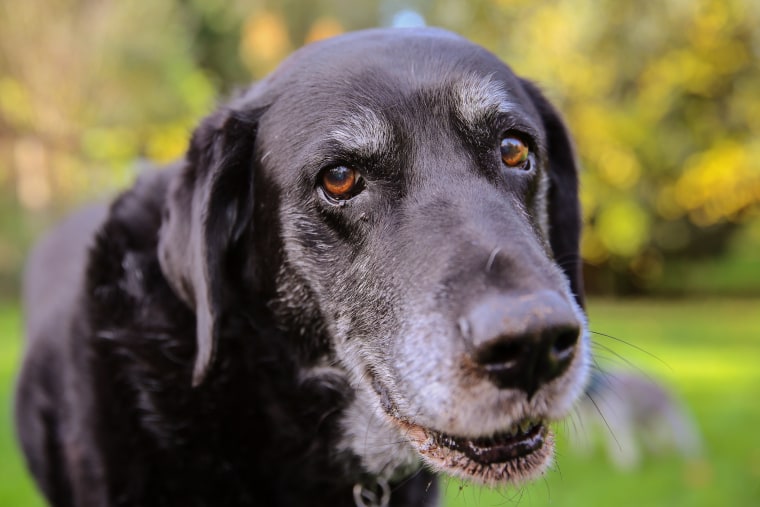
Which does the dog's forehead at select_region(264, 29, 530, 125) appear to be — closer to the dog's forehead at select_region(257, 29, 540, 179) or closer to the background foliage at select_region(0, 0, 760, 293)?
the dog's forehead at select_region(257, 29, 540, 179)

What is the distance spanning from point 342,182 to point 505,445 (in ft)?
3.24

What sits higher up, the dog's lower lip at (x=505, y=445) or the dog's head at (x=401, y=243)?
the dog's head at (x=401, y=243)

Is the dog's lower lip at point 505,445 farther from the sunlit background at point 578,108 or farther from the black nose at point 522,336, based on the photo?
the sunlit background at point 578,108

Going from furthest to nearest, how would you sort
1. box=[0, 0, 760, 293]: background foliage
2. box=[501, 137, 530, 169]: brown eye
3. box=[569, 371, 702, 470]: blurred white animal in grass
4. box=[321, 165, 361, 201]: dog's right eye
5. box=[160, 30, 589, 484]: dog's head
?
box=[0, 0, 760, 293]: background foliage, box=[569, 371, 702, 470]: blurred white animal in grass, box=[501, 137, 530, 169]: brown eye, box=[321, 165, 361, 201]: dog's right eye, box=[160, 30, 589, 484]: dog's head

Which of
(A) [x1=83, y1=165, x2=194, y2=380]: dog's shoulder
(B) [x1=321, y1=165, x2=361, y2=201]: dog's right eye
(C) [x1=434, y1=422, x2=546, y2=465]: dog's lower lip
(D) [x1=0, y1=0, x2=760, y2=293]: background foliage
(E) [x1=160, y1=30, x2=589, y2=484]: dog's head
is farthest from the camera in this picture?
(D) [x1=0, y1=0, x2=760, y2=293]: background foliage

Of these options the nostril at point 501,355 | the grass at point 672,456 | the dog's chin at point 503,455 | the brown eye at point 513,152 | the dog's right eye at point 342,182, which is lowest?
the grass at point 672,456

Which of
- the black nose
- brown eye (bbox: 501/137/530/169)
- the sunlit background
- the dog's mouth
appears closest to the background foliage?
the sunlit background

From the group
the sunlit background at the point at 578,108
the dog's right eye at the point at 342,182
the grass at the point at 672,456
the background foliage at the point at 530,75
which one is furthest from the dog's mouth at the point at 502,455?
the background foliage at the point at 530,75

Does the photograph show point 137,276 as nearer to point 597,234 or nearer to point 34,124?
point 34,124

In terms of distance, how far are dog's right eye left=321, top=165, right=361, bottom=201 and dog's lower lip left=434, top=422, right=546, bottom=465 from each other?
34.2 inches

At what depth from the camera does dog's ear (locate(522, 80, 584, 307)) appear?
317 cm

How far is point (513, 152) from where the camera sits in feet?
8.60

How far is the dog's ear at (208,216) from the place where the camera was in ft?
8.36

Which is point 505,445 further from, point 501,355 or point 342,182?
point 342,182
